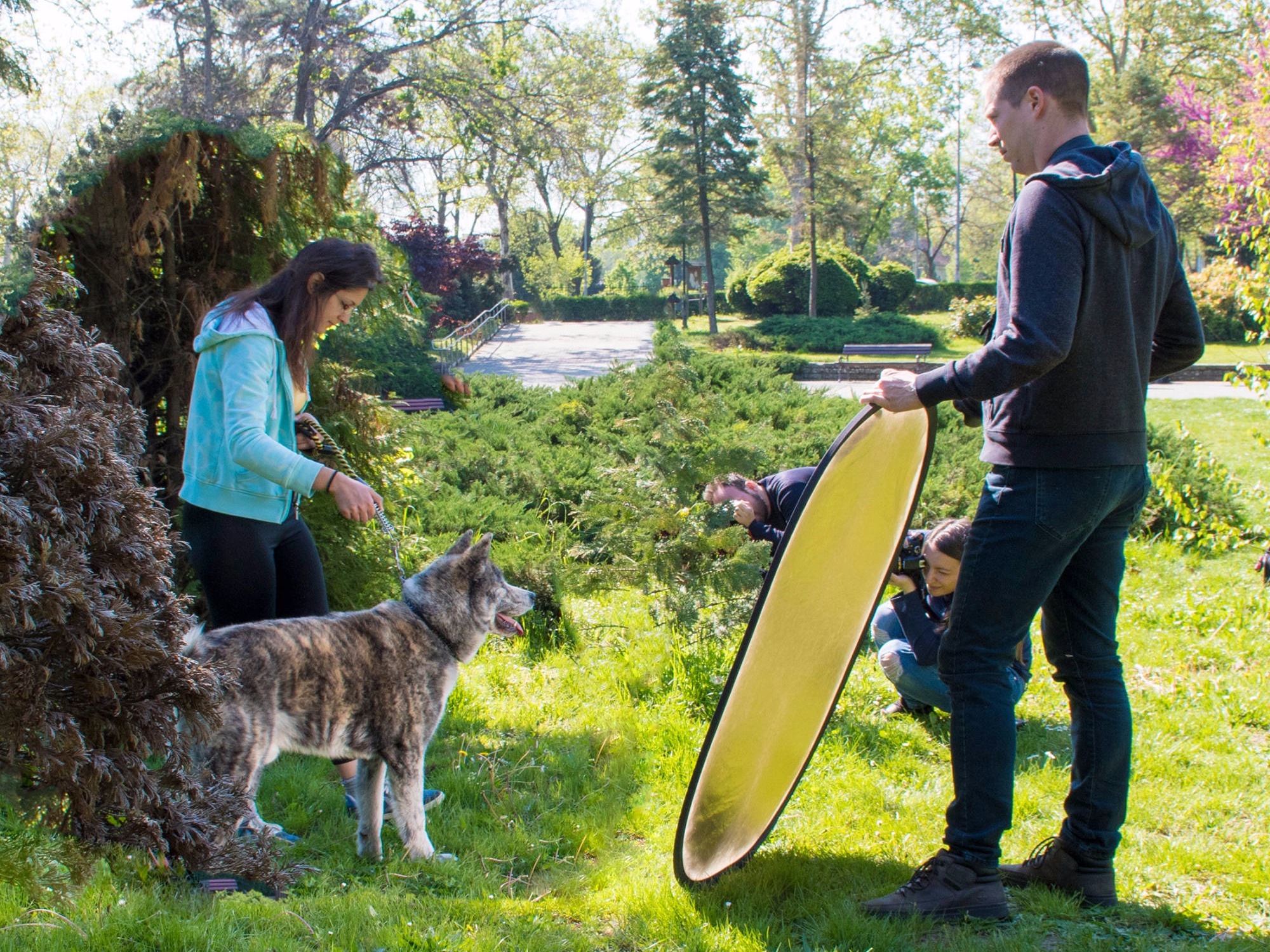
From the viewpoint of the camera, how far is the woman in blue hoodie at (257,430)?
323 cm

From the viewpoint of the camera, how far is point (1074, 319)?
2598 mm

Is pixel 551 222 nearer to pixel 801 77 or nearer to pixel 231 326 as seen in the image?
pixel 801 77

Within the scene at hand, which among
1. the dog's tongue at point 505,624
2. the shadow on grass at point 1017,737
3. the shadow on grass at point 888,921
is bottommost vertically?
the shadow on grass at point 1017,737

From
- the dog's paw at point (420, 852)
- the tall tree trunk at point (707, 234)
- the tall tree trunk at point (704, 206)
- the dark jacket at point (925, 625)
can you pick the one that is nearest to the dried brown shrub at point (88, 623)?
the dog's paw at point (420, 852)

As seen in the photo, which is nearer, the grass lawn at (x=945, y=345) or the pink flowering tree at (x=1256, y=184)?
the pink flowering tree at (x=1256, y=184)

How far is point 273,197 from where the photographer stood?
15.9ft

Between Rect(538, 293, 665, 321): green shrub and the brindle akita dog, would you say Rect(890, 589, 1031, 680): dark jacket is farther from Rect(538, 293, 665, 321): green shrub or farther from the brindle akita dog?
Rect(538, 293, 665, 321): green shrub

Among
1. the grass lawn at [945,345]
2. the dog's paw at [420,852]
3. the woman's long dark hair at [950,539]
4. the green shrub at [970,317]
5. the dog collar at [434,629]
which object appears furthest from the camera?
the green shrub at [970,317]

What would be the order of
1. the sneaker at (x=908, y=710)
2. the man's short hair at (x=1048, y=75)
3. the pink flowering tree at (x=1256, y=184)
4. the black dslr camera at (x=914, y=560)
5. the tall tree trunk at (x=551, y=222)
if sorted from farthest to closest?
1. the tall tree trunk at (x=551, y=222)
2. the pink flowering tree at (x=1256, y=184)
3. the sneaker at (x=908, y=710)
4. the black dslr camera at (x=914, y=560)
5. the man's short hair at (x=1048, y=75)

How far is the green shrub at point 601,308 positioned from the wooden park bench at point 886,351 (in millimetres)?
20294

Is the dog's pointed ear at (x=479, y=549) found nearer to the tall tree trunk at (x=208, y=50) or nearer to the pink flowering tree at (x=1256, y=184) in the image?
the pink flowering tree at (x=1256, y=184)

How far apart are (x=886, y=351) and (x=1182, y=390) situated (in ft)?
29.2

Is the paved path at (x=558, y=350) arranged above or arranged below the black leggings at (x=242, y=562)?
above

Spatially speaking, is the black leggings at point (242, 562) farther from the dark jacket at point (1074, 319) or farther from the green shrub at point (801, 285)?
the green shrub at point (801, 285)
